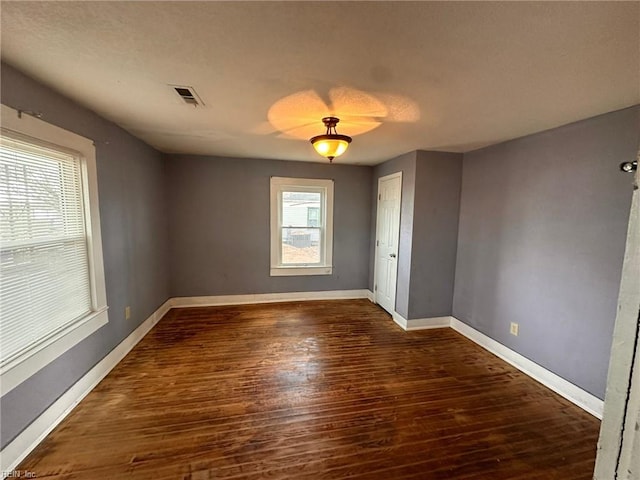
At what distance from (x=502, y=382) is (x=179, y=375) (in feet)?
9.77

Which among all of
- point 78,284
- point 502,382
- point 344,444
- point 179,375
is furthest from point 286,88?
point 502,382

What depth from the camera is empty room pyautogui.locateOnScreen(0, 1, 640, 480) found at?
4.11 feet

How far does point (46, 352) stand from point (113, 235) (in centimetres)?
117

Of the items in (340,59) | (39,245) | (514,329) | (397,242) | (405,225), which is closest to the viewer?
(340,59)

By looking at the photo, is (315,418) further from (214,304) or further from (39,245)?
(214,304)

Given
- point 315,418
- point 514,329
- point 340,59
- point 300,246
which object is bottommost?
point 315,418

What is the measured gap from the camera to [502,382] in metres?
2.62

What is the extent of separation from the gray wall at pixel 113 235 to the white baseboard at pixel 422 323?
3.25 meters

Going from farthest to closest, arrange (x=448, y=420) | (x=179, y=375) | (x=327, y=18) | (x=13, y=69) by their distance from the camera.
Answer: (x=179, y=375), (x=448, y=420), (x=13, y=69), (x=327, y=18)

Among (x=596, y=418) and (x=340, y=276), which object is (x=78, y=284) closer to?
(x=340, y=276)

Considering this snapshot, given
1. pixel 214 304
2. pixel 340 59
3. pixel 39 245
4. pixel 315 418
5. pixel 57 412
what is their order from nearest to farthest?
pixel 340 59 → pixel 39 245 → pixel 57 412 → pixel 315 418 → pixel 214 304

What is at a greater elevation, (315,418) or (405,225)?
(405,225)

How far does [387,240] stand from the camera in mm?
4340

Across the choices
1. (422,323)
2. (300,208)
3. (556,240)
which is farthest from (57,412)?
(556,240)
